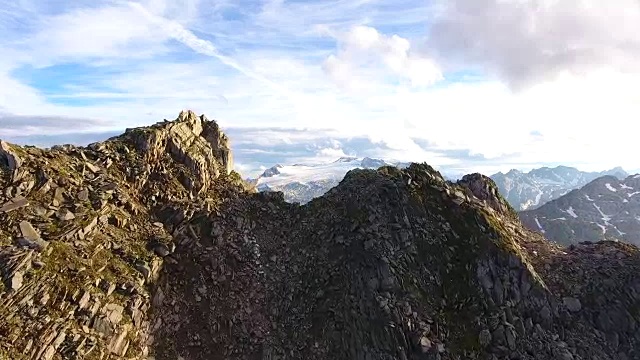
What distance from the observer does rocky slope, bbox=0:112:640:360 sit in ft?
129

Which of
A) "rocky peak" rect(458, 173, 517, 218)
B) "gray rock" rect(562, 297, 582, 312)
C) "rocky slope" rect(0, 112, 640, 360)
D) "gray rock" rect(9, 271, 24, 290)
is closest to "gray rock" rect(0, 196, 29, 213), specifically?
"rocky slope" rect(0, 112, 640, 360)

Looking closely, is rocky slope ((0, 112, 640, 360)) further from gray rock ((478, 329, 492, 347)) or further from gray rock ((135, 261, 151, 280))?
gray rock ((478, 329, 492, 347))

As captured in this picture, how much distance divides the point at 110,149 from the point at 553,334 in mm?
57323

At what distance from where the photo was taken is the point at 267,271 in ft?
168

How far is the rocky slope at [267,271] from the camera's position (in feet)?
129

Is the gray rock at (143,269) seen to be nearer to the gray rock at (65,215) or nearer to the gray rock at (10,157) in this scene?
the gray rock at (65,215)

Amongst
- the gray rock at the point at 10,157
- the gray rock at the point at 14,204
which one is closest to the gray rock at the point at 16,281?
the gray rock at the point at 14,204

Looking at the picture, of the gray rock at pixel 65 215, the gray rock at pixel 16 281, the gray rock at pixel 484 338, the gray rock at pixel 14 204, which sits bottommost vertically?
the gray rock at pixel 484 338

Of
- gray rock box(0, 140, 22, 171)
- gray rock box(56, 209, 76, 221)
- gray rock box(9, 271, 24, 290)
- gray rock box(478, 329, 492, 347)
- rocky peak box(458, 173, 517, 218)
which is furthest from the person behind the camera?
rocky peak box(458, 173, 517, 218)

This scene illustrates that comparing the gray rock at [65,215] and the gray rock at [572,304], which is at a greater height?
the gray rock at [65,215]

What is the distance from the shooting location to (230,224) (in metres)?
54.5

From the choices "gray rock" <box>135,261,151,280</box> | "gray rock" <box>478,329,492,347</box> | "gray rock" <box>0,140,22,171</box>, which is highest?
"gray rock" <box>0,140,22,171</box>

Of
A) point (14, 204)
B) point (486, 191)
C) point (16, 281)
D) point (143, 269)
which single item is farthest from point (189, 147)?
point (486, 191)

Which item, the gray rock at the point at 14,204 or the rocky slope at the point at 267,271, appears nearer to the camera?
the rocky slope at the point at 267,271
